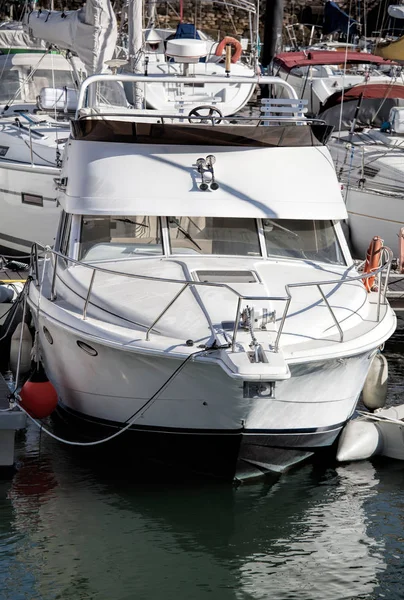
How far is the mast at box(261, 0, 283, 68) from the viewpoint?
2550cm

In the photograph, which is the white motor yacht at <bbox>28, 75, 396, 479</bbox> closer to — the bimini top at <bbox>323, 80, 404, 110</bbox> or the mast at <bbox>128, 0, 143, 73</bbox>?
the mast at <bbox>128, 0, 143, 73</bbox>

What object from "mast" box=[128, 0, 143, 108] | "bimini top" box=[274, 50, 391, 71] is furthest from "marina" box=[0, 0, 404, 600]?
"bimini top" box=[274, 50, 391, 71]

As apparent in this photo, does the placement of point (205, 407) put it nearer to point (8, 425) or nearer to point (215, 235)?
point (8, 425)

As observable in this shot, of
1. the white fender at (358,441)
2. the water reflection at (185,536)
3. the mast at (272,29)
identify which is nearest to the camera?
the water reflection at (185,536)

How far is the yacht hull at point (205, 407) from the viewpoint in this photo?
7.27 metres

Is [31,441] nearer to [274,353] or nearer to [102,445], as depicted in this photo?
[102,445]

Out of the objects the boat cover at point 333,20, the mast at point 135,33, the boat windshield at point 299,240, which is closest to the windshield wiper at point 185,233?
the boat windshield at point 299,240

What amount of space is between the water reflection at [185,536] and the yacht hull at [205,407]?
289mm

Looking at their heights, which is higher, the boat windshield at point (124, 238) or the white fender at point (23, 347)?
the boat windshield at point (124, 238)

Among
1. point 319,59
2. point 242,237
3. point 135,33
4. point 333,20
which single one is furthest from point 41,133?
point 333,20

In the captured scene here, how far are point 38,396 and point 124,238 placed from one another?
61.7 inches

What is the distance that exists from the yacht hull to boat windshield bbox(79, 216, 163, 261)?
2.74 ft

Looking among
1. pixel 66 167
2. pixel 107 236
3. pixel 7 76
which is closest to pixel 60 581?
pixel 107 236

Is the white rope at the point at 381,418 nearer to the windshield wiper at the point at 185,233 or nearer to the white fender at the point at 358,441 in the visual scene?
the white fender at the point at 358,441
